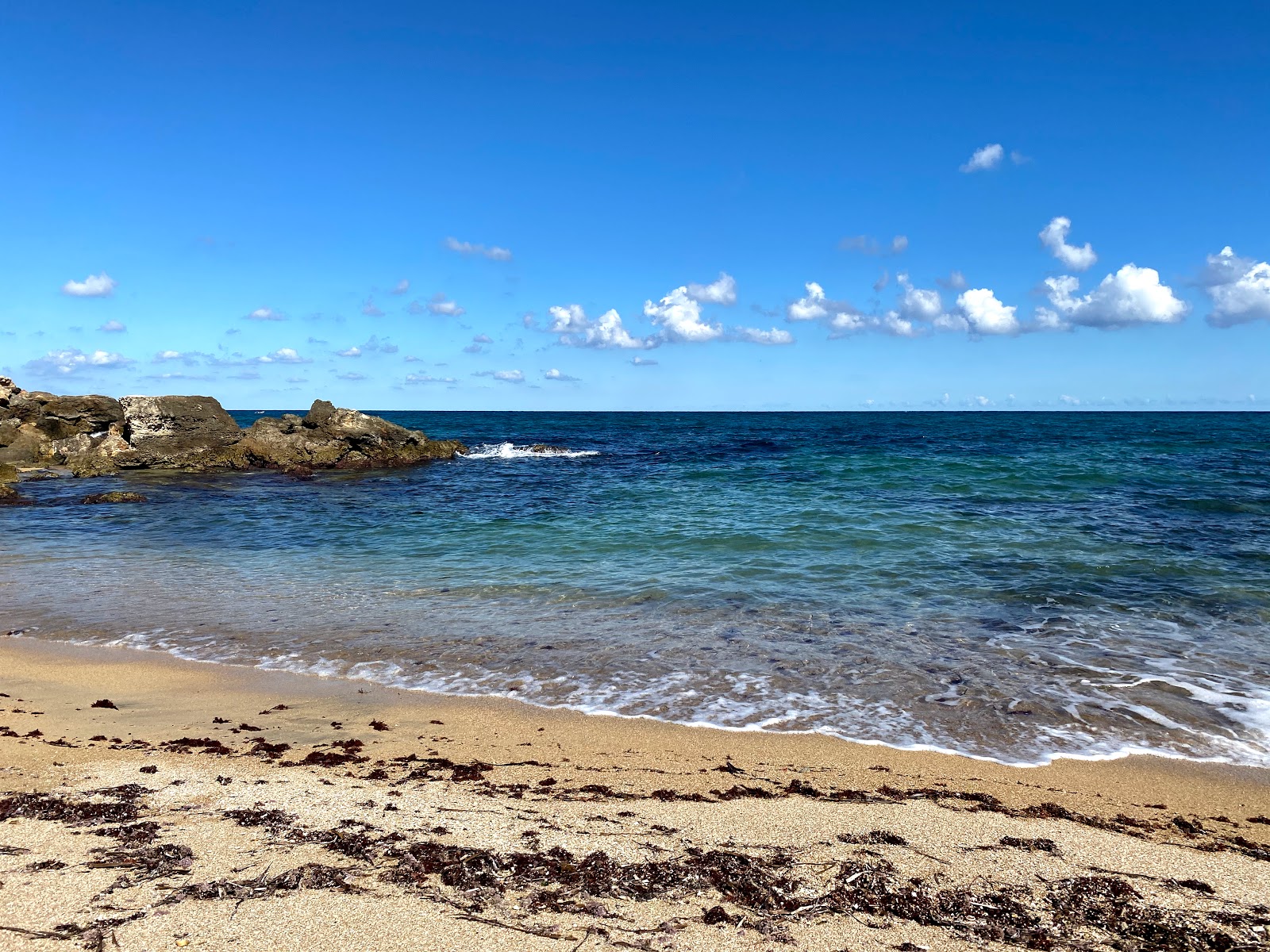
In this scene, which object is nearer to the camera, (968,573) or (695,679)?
(695,679)

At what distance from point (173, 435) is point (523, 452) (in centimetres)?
1671

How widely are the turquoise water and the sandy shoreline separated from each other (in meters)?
0.88

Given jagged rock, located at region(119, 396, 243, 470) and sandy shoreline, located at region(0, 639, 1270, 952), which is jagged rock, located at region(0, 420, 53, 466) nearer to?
jagged rock, located at region(119, 396, 243, 470)

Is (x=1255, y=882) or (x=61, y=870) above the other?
(x=61, y=870)

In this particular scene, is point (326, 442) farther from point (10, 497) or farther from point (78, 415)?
point (10, 497)

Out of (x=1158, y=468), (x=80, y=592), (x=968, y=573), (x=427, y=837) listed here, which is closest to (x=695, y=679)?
(x=427, y=837)

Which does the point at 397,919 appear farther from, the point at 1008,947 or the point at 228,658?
the point at 228,658

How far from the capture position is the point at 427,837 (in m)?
3.98

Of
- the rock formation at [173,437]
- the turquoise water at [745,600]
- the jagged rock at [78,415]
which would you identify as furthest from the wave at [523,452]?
the jagged rock at [78,415]

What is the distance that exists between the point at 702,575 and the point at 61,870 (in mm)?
9070

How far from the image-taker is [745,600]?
10.2 m

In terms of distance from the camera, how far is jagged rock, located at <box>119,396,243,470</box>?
1134 inches

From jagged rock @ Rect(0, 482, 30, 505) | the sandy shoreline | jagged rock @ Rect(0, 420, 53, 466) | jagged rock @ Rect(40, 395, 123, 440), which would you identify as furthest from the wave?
the sandy shoreline

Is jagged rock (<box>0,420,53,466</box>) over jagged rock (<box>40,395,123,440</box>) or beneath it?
beneath
